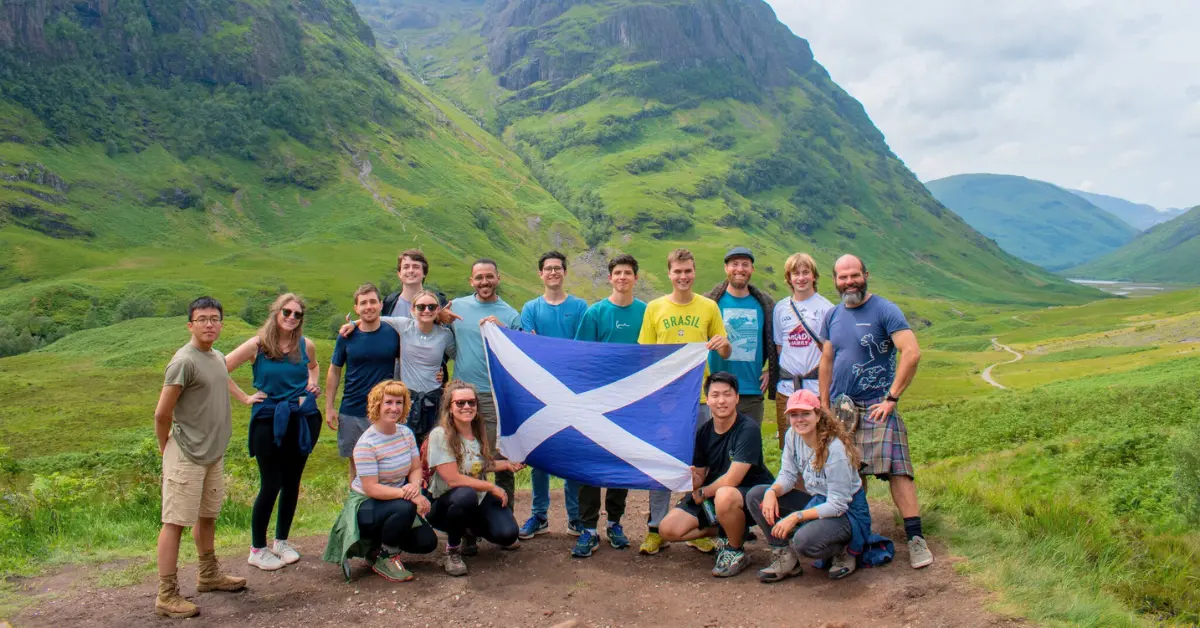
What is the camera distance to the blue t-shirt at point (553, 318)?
34.1ft

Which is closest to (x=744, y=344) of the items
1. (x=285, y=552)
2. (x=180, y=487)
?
(x=285, y=552)

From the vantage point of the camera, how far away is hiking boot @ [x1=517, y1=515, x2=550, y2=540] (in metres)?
10.4

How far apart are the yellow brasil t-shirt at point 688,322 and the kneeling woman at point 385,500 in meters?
3.16

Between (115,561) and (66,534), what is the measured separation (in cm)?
180

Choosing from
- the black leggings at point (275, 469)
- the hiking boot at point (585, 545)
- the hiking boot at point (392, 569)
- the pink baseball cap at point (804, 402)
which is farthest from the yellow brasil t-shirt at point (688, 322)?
the black leggings at point (275, 469)

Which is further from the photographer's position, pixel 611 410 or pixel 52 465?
pixel 52 465

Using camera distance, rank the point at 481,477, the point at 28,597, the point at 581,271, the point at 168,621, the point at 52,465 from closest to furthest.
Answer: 1. the point at 168,621
2. the point at 28,597
3. the point at 481,477
4. the point at 52,465
5. the point at 581,271

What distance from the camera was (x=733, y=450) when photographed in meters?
9.04

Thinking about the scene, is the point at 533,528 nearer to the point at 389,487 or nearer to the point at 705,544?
the point at 705,544

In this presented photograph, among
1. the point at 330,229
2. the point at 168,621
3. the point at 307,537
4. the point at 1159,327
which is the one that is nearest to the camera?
the point at 168,621

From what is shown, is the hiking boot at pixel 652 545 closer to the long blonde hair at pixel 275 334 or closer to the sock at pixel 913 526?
the sock at pixel 913 526

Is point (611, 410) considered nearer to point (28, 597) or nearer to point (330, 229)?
point (28, 597)

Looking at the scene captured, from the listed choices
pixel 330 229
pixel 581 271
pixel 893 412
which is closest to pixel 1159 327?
pixel 893 412

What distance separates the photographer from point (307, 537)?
35.1 feet
